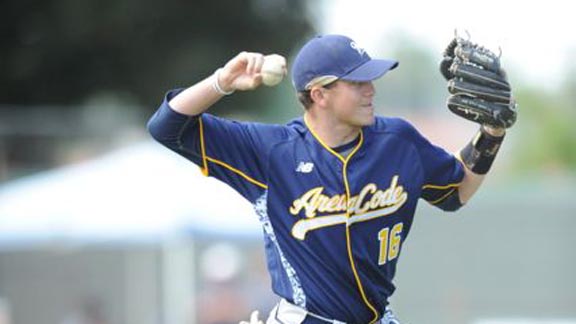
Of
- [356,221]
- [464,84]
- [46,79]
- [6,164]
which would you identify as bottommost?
[356,221]

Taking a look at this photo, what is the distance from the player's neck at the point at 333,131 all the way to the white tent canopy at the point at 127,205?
7.22m

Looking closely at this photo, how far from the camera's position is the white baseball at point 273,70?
566 cm

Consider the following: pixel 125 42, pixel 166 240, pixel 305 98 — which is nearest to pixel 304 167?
pixel 305 98

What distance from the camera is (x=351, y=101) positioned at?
595cm

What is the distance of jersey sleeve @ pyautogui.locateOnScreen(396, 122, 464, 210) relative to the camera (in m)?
6.10

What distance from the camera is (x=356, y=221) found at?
592cm

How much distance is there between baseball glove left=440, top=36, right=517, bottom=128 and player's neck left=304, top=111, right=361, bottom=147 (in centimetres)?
45

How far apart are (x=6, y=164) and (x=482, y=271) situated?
6.91 m

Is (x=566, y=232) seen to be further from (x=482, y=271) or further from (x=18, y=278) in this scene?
(x=18, y=278)

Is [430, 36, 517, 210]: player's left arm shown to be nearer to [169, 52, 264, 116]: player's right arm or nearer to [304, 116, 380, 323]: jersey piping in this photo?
[304, 116, 380, 323]: jersey piping

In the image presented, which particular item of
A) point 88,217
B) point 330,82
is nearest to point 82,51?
point 88,217

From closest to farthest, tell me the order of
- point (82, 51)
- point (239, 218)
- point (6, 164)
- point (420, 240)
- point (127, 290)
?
point (239, 218) → point (420, 240) → point (127, 290) → point (6, 164) → point (82, 51)

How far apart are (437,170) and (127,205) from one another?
311 inches

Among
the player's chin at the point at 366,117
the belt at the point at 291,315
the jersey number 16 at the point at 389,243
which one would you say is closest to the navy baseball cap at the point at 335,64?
the player's chin at the point at 366,117
